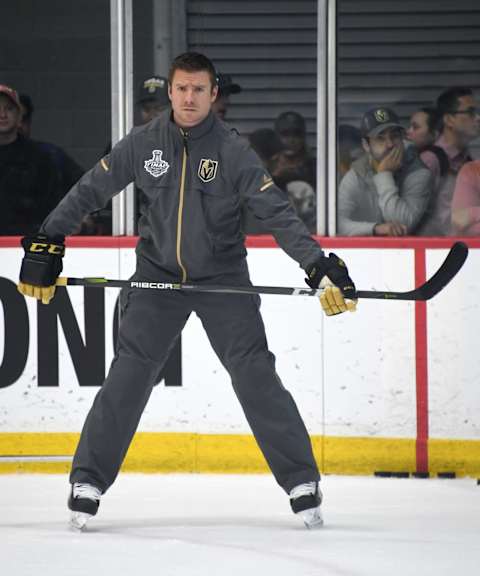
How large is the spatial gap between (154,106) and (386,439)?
150 centimetres

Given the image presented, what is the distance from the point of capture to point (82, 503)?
396 centimetres

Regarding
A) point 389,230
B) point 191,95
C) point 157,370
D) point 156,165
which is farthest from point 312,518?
point 389,230

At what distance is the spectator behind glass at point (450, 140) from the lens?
202 inches

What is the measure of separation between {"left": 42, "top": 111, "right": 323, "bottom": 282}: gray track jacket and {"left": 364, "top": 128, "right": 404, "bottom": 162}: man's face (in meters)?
1.23

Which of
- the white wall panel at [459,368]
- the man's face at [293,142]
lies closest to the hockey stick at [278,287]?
the white wall panel at [459,368]

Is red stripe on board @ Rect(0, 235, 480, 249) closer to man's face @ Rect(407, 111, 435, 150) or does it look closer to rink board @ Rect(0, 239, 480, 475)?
rink board @ Rect(0, 239, 480, 475)

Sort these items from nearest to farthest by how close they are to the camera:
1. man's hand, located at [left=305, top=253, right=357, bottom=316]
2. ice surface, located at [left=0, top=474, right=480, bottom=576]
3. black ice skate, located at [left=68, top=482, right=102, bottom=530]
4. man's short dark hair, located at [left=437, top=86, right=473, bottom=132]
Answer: ice surface, located at [left=0, top=474, right=480, bottom=576] → man's hand, located at [left=305, top=253, right=357, bottom=316] → black ice skate, located at [left=68, top=482, right=102, bottom=530] → man's short dark hair, located at [left=437, top=86, right=473, bottom=132]

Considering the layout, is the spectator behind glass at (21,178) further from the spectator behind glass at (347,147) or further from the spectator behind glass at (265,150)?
the spectator behind glass at (347,147)

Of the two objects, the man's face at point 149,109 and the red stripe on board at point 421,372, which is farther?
the man's face at point 149,109

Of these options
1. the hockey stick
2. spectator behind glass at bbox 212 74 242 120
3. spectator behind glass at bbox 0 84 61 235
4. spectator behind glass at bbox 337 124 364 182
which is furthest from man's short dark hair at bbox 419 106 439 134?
spectator behind glass at bbox 0 84 61 235

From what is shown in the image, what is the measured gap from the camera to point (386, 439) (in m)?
5.01

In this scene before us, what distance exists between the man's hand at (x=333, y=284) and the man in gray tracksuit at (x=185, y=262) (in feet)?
0.16

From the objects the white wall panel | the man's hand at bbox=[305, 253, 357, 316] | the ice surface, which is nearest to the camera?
the ice surface

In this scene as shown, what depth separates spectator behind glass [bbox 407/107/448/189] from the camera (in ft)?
16.9
